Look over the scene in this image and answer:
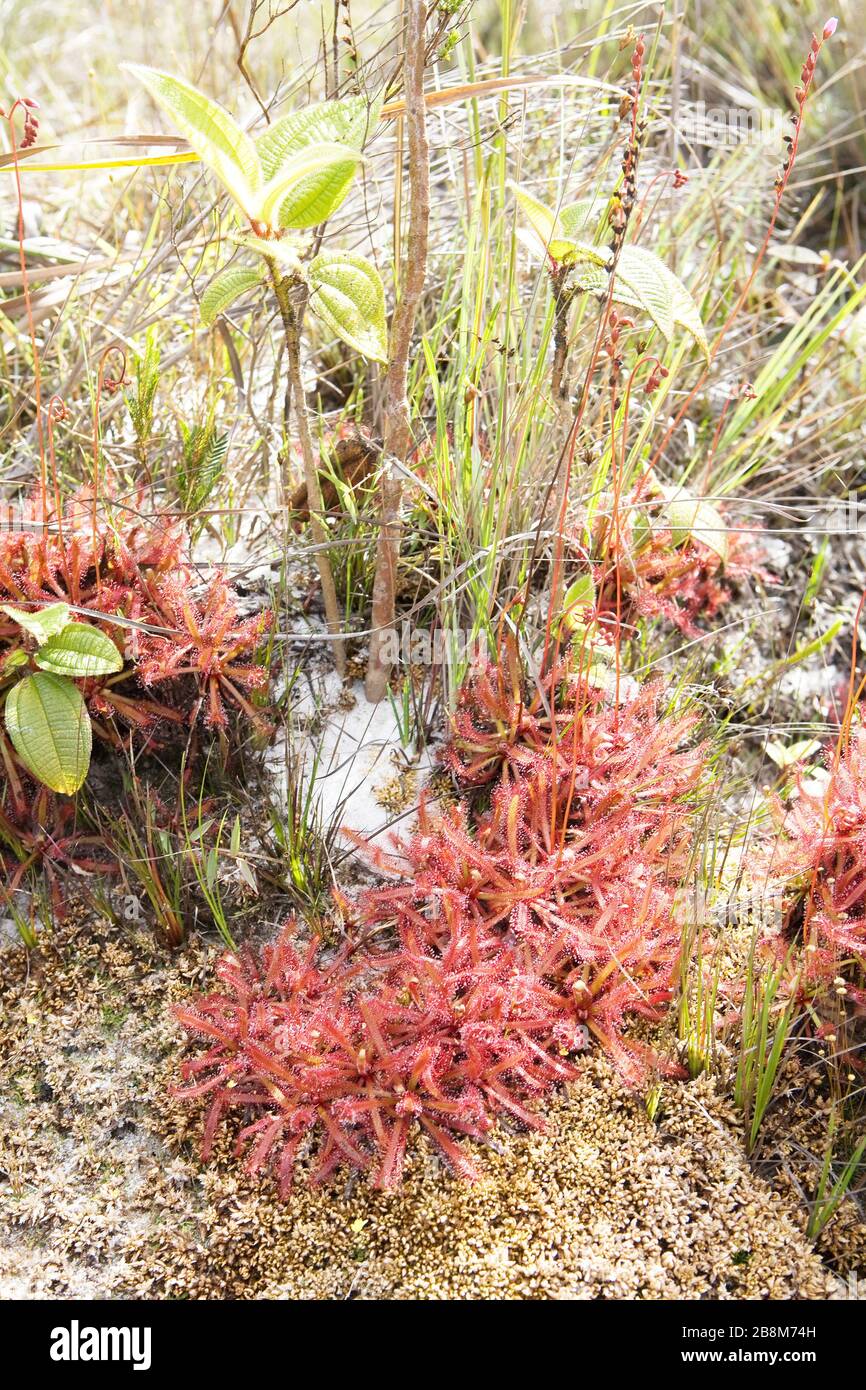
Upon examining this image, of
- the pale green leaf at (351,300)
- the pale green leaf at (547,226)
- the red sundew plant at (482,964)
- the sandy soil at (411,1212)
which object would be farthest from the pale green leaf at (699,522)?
the sandy soil at (411,1212)

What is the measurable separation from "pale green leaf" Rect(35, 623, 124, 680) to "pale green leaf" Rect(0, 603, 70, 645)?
35mm

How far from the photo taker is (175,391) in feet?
9.00

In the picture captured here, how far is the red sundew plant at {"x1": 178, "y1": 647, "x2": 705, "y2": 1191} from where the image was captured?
5.65 ft

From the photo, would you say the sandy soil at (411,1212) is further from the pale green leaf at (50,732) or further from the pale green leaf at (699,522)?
the pale green leaf at (699,522)

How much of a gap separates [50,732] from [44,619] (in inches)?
8.0

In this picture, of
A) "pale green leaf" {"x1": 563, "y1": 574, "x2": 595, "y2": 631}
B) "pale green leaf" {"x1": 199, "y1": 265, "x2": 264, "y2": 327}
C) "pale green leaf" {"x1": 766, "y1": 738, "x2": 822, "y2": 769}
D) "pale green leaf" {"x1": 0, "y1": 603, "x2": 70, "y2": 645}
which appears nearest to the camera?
"pale green leaf" {"x1": 199, "y1": 265, "x2": 264, "y2": 327}

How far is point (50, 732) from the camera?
1.86 meters

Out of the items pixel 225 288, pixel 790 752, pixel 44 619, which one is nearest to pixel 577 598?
pixel 790 752

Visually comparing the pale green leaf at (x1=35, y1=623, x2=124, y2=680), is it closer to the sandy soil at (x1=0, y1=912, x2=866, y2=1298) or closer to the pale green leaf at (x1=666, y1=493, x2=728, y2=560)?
the sandy soil at (x1=0, y1=912, x2=866, y2=1298)

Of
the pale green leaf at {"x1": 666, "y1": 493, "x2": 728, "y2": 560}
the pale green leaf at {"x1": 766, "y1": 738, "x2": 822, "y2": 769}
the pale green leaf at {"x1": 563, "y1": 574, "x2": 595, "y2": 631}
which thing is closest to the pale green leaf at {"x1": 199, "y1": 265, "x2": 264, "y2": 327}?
the pale green leaf at {"x1": 563, "y1": 574, "x2": 595, "y2": 631}

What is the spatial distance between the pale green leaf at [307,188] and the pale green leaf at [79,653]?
2.51 ft

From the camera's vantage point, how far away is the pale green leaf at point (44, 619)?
178 centimetres

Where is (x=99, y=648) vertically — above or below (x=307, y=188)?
below

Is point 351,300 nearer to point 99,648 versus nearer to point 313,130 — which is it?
point 313,130
